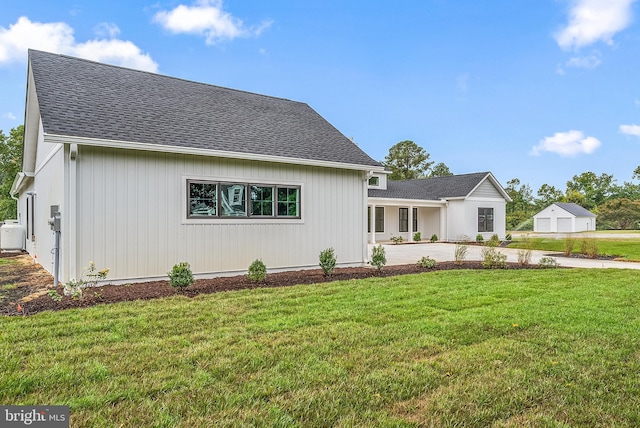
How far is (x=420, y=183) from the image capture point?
89.2 feet

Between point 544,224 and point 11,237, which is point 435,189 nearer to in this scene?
point 11,237

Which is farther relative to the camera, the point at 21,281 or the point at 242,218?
the point at 242,218

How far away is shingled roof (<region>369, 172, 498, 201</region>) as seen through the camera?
22.7 meters

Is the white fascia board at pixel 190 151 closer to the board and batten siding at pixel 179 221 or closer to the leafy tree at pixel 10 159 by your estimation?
the board and batten siding at pixel 179 221

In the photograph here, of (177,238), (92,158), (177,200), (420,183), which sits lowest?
(177,238)

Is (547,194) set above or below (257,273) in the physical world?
above

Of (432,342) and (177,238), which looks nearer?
(432,342)

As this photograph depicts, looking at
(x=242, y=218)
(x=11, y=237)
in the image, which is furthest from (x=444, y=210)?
(x=11, y=237)

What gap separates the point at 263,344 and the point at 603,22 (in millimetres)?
18360

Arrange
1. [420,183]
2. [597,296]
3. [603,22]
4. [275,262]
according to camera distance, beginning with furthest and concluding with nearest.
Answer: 1. [420,183]
2. [603,22]
3. [275,262]
4. [597,296]

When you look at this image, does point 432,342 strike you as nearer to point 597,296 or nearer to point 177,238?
point 597,296

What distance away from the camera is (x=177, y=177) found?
25.9 ft

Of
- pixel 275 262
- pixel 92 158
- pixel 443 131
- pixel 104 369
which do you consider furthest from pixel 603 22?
pixel 104 369

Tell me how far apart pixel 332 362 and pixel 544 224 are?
146 feet
